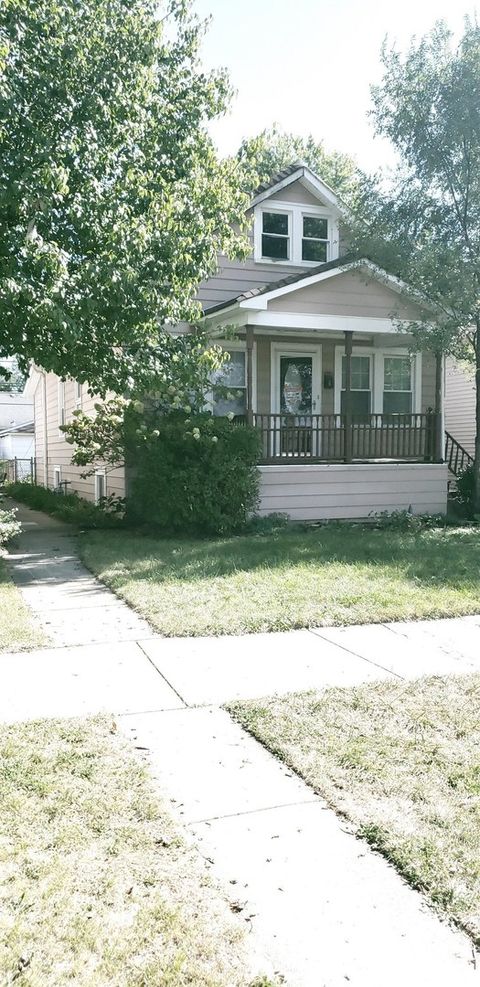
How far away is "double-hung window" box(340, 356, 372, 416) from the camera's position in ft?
50.3

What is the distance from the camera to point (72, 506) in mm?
15969

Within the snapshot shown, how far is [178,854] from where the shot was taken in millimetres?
2609

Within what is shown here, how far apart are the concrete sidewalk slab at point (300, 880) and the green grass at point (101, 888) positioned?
12 cm

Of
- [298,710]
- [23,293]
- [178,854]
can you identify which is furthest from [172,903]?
[23,293]

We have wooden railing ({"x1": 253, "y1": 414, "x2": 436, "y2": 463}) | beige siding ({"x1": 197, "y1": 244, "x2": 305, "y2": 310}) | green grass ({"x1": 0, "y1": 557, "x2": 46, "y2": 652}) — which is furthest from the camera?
beige siding ({"x1": 197, "y1": 244, "x2": 305, "y2": 310})

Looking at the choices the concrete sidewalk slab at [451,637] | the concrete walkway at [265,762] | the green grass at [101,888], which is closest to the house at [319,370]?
the concrete sidewalk slab at [451,637]

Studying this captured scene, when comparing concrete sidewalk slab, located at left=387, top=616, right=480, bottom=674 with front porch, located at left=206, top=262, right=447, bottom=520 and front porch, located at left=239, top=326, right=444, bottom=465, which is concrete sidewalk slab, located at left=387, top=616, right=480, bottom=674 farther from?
front porch, located at left=239, top=326, right=444, bottom=465

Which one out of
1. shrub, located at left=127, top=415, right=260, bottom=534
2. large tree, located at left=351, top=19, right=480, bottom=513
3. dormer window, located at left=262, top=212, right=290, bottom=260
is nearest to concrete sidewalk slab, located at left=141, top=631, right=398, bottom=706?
shrub, located at left=127, top=415, right=260, bottom=534

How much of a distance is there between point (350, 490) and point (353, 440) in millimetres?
1297

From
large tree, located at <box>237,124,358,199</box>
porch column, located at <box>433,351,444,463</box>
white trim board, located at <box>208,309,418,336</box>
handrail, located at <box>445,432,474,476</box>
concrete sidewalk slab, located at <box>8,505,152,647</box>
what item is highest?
large tree, located at <box>237,124,358,199</box>

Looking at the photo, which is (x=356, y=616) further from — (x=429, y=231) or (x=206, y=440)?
(x=429, y=231)

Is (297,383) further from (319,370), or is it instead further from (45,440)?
(45,440)

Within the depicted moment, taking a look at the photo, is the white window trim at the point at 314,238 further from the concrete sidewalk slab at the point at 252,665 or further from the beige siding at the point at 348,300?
the concrete sidewalk slab at the point at 252,665

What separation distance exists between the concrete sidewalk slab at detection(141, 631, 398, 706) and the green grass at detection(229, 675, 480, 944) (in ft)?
0.81
